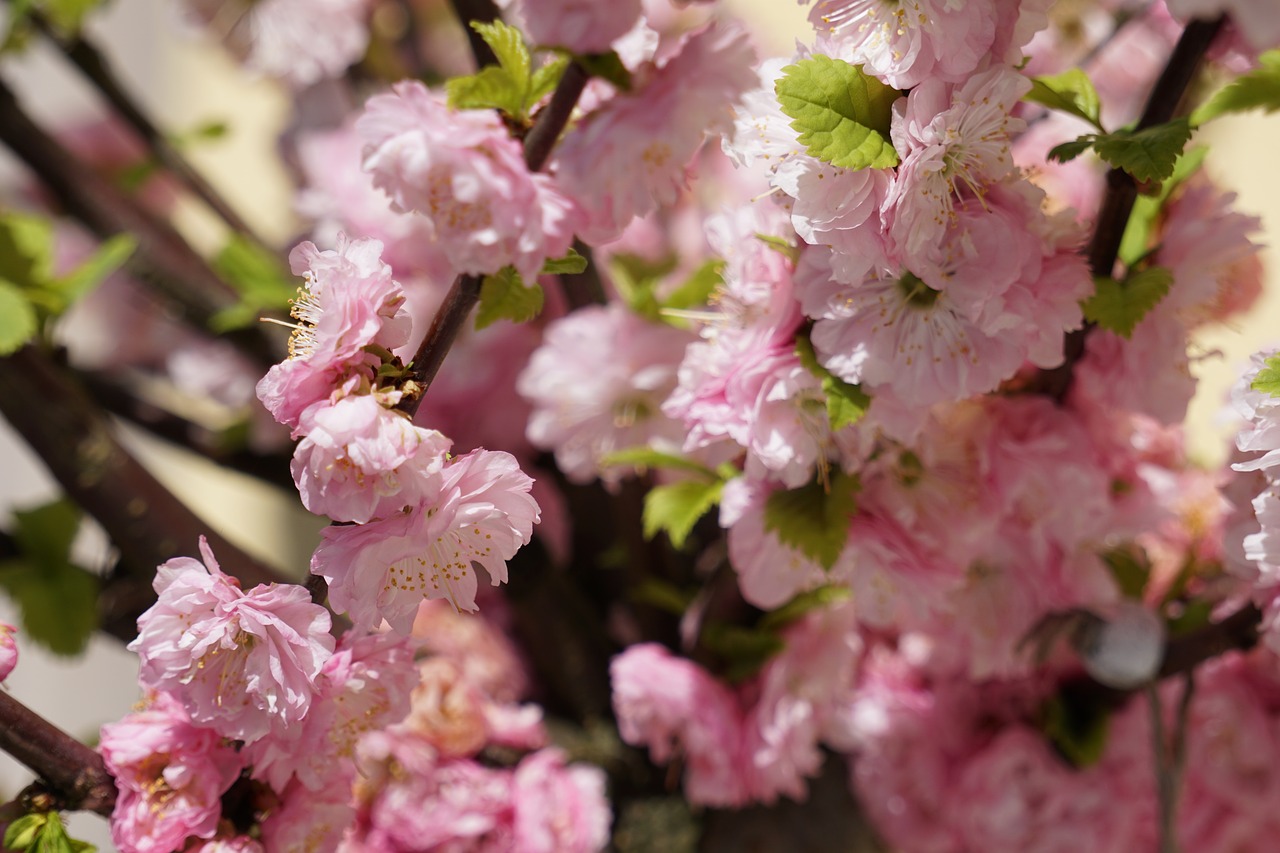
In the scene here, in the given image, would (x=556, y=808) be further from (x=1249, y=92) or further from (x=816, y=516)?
(x=1249, y=92)

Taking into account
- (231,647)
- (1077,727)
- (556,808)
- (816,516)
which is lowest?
(1077,727)

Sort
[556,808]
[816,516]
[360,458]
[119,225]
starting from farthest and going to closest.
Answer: [119,225], [556,808], [816,516], [360,458]

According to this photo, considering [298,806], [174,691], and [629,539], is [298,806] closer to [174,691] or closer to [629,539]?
[174,691]

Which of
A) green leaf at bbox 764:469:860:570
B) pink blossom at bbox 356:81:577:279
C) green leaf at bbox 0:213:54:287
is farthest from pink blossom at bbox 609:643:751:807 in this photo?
green leaf at bbox 0:213:54:287

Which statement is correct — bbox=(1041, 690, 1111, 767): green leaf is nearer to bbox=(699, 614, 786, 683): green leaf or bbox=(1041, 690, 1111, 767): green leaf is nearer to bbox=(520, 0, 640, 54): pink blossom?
bbox=(699, 614, 786, 683): green leaf

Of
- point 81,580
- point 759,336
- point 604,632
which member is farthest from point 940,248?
point 81,580

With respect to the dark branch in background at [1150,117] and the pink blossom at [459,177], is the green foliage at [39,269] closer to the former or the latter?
the pink blossom at [459,177]

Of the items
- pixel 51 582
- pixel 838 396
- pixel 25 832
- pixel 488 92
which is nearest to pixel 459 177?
pixel 488 92
